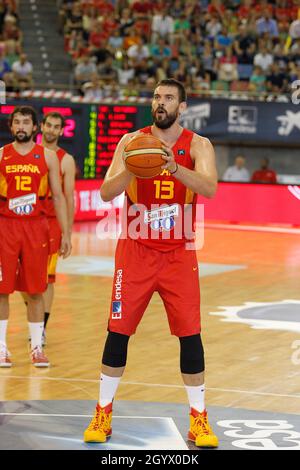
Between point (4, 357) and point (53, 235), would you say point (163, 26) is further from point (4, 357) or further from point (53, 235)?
point (4, 357)

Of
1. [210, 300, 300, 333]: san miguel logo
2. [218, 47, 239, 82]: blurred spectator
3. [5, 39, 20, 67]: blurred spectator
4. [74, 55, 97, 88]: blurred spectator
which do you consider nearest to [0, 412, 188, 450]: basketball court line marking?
[210, 300, 300, 333]: san miguel logo

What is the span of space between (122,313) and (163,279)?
0.33 metres

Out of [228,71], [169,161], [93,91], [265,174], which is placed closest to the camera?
[169,161]

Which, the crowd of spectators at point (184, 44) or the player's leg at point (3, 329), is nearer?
the player's leg at point (3, 329)

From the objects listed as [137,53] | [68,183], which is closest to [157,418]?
[68,183]

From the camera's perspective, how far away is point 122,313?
6.66m

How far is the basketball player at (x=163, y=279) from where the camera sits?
21.7 ft

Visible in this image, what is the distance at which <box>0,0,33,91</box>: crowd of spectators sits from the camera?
2284 cm

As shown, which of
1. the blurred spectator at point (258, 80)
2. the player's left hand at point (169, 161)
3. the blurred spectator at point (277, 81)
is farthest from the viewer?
the blurred spectator at point (258, 80)

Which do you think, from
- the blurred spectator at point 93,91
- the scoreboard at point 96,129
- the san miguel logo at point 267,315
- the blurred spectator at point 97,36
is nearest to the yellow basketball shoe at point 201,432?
the san miguel logo at point 267,315

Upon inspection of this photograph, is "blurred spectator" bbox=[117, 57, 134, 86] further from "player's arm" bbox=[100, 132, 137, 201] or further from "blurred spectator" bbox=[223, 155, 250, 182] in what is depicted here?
"player's arm" bbox=[100, 132, 137, 201]

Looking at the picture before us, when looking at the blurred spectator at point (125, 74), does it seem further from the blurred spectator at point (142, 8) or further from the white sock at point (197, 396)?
the white sock at point (197, 396)

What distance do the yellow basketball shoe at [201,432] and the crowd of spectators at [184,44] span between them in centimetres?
1664
